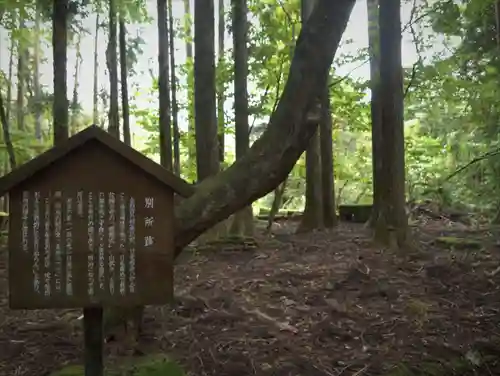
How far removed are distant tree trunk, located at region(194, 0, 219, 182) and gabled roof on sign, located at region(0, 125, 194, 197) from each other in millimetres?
6768

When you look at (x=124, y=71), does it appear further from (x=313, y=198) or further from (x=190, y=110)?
(x=313, y=198)

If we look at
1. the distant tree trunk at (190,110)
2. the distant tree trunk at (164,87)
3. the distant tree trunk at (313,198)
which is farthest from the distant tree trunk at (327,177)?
the distant tree trunk at (190,110)

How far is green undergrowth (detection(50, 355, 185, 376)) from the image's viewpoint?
12.2ft

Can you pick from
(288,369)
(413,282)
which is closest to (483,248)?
(413,282)

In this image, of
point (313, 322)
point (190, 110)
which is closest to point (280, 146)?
point (313, 322)

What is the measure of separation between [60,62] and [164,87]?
4163mm

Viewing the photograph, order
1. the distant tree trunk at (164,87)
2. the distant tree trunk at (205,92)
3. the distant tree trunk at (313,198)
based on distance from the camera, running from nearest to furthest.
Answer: the distant tree trunk at (205,92)
the distant tree trunk at (313,198)
the distant tree trunk at (164,87)

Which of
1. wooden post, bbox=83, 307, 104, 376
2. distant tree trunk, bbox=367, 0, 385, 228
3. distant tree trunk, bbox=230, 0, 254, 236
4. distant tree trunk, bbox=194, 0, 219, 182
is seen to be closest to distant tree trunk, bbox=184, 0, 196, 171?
distant tree trunk, bbox=230, 0, 254, 236

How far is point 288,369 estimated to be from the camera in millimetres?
4320

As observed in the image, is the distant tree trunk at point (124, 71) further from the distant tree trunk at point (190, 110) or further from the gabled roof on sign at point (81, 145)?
the gabled roof on sign at point (81, 145)

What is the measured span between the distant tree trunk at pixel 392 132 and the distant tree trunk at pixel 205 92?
312 cm

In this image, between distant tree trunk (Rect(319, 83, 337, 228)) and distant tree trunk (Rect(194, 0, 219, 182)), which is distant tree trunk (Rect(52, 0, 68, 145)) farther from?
distant tree trunk (Rect(319, 83, 337, 228))

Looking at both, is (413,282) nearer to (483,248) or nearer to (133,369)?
(483,248)

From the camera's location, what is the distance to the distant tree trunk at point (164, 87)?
13.2 m
